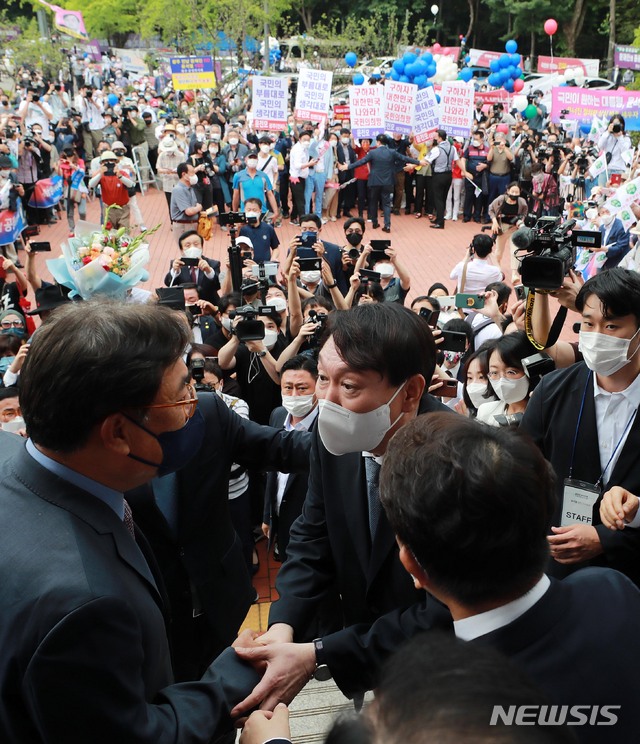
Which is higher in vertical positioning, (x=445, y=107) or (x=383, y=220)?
(x=445, y=107)

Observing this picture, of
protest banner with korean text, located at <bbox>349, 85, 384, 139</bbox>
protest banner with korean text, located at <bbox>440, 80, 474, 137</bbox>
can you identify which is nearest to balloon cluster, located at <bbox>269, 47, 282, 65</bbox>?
protest banner with korean text, located at <bbox>349, 85, 384, 139</bbox>

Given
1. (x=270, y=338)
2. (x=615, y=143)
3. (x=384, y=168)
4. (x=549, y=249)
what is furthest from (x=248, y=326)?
(x=615, y=143)

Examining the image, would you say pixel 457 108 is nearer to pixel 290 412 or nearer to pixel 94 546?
pixel 290 412

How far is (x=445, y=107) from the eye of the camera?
13.2 metres

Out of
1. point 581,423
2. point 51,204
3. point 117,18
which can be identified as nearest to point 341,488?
point 581,423

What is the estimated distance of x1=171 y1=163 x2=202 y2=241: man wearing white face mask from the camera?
11406 mm

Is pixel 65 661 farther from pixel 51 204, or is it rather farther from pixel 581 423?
pixel 51 204

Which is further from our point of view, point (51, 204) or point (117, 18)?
point (117, 18)

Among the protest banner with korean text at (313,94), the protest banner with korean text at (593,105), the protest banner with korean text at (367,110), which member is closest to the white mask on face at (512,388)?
the protest banner with korean text at (367,110)

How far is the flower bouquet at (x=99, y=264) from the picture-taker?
545 cm

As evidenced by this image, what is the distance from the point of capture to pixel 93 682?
60.5 inches

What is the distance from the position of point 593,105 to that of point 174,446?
50.7ft

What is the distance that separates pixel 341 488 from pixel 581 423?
4.00ft

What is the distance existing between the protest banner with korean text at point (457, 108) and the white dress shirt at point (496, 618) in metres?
12.9
